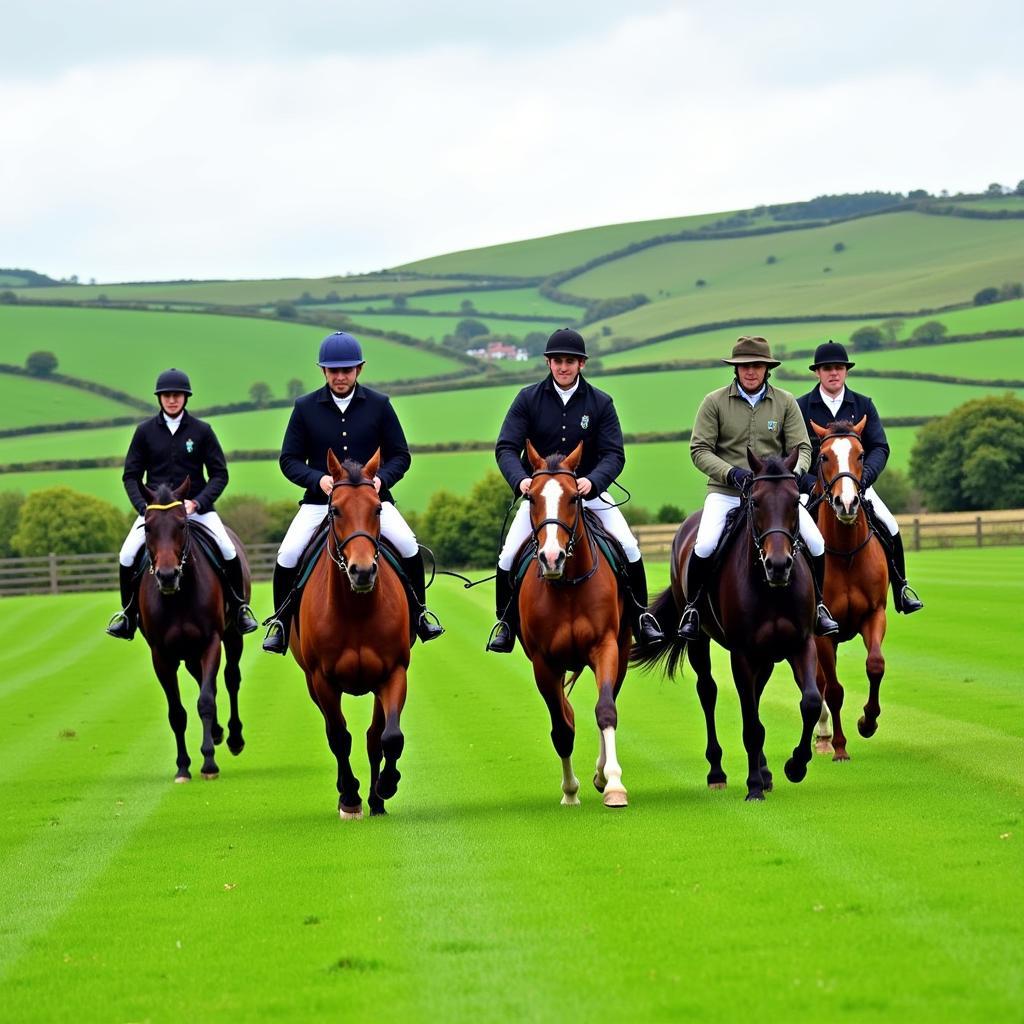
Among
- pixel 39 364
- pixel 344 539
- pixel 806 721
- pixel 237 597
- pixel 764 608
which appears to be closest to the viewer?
pixel 344 539

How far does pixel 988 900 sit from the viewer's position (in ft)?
26.7

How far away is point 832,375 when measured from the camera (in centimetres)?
1590

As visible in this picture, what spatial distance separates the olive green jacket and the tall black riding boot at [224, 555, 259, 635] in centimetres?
550

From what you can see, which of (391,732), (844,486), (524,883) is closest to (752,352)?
(844,486)

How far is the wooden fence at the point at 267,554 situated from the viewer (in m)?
69.1

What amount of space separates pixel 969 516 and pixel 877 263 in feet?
293

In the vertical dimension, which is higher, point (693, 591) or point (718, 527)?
point (718, 527)

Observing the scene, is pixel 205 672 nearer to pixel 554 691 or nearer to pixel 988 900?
pixel 554 691

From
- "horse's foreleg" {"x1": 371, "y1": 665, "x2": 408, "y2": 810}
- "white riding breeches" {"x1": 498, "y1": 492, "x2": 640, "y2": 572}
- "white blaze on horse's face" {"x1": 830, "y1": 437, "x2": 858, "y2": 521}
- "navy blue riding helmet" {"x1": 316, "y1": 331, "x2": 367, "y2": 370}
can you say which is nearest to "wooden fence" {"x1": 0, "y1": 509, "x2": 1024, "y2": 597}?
"white blaze on horse's face" {"x1": 830, "y1": 437, "x2": 858, "y2": 521}

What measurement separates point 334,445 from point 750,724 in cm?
397

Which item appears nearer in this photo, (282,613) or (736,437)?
(282,613)

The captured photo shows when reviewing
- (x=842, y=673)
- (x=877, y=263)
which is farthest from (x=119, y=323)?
(x=842, y=673)

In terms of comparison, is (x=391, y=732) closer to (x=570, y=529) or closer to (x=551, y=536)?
(x=551, y=536)

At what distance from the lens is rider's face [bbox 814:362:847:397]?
1590cm
